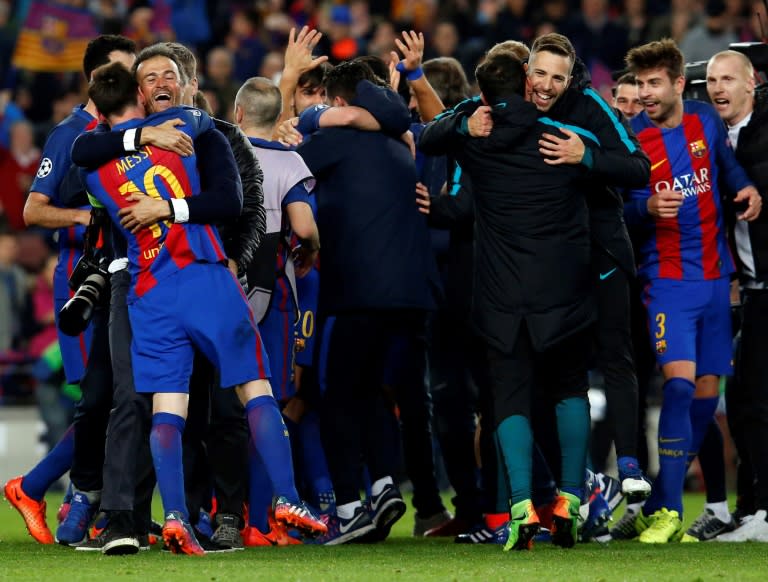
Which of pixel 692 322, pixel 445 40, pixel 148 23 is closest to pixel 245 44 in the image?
pixel 148 23

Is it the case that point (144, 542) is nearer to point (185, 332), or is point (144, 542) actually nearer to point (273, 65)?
point (185, 332)

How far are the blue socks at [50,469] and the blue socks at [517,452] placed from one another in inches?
91.1

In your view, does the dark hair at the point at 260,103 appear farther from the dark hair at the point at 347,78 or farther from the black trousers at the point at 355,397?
the black trousers at the point at 355,397

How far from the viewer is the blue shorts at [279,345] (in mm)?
7758

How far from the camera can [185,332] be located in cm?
667

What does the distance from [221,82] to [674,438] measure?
366 inches

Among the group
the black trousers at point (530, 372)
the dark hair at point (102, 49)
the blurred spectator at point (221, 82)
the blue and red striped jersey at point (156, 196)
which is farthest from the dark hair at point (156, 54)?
the blurred spectator at point (221, 82)

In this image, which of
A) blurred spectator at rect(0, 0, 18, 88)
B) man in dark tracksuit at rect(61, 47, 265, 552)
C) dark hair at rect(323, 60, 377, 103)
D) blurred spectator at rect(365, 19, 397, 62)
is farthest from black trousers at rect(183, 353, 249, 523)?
blurred spectator at rect(0, 0, 18, 88)

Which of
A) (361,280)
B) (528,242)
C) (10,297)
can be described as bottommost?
(10,297)

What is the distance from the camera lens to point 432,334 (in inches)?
346

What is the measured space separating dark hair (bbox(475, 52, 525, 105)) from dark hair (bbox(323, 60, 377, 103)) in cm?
103

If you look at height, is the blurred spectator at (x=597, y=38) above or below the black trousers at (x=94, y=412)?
above

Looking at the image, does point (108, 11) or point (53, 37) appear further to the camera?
point (108, 11)

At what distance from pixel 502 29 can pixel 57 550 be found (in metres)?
10.5
